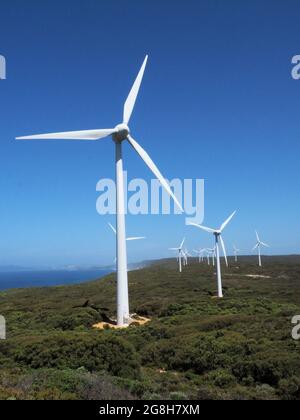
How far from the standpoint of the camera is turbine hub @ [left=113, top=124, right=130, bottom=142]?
3872cm

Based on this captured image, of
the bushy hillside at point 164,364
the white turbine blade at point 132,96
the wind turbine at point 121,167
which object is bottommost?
the bushy hillside at point 164,364

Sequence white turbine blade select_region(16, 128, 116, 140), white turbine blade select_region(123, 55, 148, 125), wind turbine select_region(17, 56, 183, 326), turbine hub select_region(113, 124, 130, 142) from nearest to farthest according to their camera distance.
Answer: white turbine blade select_region(16, 128, 116, 140), wind turbine select_region(17, 56, 183, 326), turbine hub select_region(113, 124, 130, 142), white turbine blade select_region(123, 55, 148, 125)

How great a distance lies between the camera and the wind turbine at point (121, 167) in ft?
118

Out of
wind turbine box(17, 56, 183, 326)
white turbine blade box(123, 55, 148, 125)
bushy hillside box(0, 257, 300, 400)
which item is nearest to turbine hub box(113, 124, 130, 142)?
wind turbine box(17, 56, 183, 326)

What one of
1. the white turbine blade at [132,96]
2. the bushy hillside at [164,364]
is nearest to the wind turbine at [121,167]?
the white turbine blade at [132,96]

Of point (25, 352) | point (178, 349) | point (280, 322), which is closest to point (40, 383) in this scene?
A: point (25, 352)

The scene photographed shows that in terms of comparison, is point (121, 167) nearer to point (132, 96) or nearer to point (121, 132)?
point (121, 132)

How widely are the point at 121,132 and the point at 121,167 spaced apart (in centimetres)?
296

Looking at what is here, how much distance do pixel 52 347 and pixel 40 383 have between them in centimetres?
685

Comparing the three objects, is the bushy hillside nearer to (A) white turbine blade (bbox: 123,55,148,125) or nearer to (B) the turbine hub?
(B) the turbine hub

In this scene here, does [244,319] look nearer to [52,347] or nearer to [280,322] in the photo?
[280,322]

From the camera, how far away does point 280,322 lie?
27.0 metres

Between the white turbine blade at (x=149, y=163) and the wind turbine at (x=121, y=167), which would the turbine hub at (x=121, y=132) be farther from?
the white turbine blade at (x=149, y=163)

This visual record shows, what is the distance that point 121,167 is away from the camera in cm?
3856
